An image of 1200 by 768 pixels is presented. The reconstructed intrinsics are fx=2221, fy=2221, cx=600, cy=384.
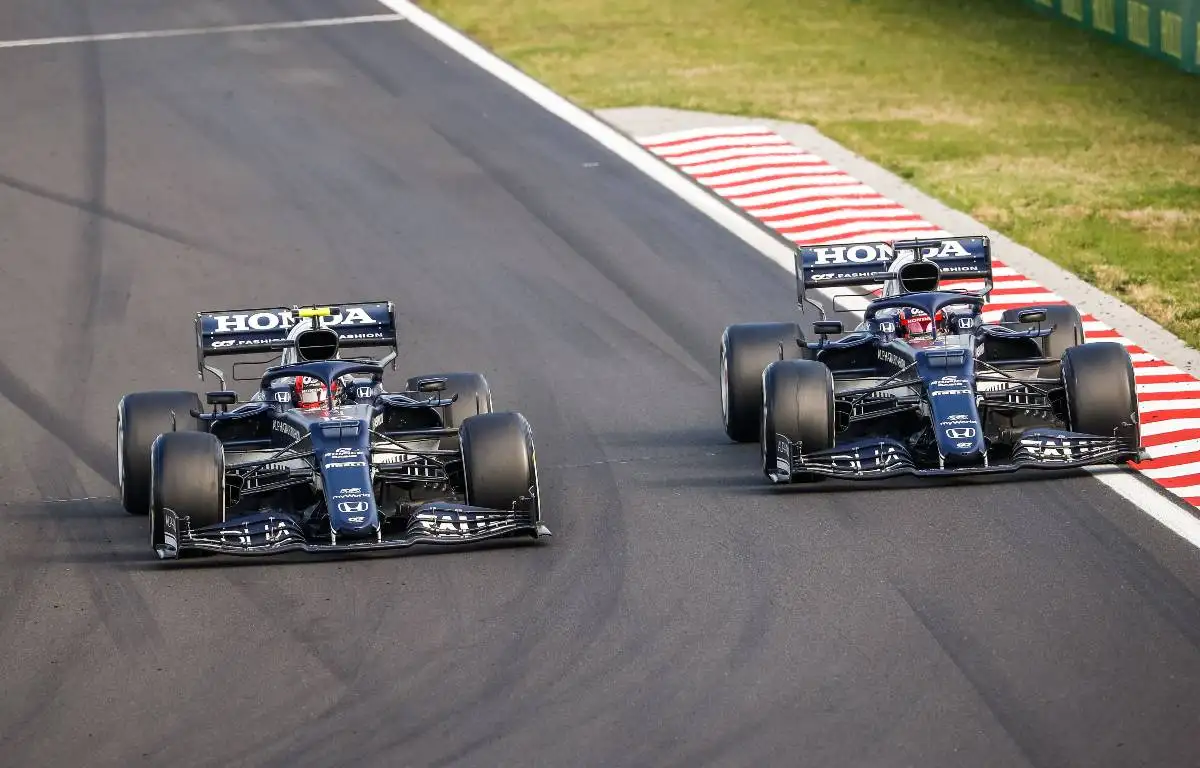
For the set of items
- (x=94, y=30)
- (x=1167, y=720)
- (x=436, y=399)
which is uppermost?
(x=94, y=30)

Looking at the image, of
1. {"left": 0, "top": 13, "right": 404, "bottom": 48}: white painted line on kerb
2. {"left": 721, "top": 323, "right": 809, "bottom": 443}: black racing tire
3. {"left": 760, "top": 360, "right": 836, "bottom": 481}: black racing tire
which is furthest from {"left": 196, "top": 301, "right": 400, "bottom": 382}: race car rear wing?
{"left": 0, "top": 13, "right": 404, "bottom": 48}: white painted line on kerb

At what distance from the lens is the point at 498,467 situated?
16562mm

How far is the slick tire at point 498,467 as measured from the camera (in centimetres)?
1655

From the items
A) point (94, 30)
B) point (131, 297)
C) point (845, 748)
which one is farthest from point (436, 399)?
point (94, 30)

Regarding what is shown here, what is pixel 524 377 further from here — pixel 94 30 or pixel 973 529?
pixel 94 30

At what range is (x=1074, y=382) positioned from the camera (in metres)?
17.8

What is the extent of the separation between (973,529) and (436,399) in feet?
15.1

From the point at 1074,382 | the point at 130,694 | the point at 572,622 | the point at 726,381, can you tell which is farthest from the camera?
the point at 726,381

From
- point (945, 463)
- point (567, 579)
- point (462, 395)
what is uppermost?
point (462, 395)

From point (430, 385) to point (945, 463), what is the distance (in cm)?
423

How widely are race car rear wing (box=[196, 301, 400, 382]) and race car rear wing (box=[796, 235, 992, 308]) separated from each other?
3893 millimetres

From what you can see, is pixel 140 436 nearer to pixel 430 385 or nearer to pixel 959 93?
pixel 430 385

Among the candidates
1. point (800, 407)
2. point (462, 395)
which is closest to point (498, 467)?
point (462, 395)

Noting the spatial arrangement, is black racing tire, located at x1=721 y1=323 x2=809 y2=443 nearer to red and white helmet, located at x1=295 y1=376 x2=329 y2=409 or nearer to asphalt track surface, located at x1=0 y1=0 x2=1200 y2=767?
asphalt track surface, located at x1=0 y1=0 x2=1200 y2=767
